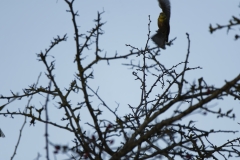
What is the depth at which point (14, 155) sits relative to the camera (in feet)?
8.21

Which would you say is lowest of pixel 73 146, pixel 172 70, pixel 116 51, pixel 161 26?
pixel 73 146

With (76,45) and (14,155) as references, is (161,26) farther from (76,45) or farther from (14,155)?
(14,155)

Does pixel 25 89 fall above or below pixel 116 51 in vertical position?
above

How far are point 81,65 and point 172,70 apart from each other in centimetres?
146

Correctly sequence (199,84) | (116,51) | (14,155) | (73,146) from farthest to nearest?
(73,146)
(116,51)
(14,155)
(199,84)

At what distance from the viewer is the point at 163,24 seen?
5387 mm

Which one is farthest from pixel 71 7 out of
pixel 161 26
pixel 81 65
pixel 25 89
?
pixel 161 26

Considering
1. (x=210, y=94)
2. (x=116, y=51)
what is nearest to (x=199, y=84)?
(x=210, y=94)

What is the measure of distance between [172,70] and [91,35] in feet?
4.60

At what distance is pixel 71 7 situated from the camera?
281 centimetres

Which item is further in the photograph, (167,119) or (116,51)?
(116,51)

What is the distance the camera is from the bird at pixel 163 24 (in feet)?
15.9

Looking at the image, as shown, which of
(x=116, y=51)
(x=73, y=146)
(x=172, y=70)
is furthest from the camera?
(x=172, y=70)

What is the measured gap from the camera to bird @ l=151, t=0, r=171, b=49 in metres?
4.84
